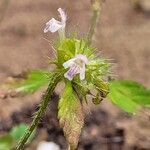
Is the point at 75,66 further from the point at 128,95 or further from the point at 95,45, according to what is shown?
the point at 95,45

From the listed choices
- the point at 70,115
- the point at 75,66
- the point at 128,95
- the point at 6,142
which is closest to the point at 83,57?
the point at 75,66

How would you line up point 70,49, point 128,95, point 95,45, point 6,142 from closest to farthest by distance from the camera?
point 70,49, point 128,95, point 6,142, point 95,45

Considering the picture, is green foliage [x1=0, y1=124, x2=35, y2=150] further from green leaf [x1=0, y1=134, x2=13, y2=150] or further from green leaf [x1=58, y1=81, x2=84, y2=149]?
green leaf [x1=58, y1=81, x2=84, y2=149]

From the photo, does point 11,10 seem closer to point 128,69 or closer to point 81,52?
point 128,69

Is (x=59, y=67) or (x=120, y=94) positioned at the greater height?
(x=59, y=67)

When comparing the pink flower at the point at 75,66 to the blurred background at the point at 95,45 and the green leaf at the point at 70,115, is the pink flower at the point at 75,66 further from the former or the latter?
the blurred background at the point at 95,45

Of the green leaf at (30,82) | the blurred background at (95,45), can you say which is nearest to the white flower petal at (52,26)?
the green leaf at (30,82)

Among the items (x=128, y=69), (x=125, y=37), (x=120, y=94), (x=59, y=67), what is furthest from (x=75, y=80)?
(x=125, y=37)
